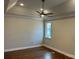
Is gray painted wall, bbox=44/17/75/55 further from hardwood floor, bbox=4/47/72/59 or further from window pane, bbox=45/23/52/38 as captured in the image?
hardwood floor, bbox=4/47/72/59

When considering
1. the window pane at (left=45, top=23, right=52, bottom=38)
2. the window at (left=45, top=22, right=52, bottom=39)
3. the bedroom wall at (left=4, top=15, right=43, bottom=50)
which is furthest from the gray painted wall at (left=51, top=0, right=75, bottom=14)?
the bedroom wall at (left=4, top=15, right=43, bottom=50)

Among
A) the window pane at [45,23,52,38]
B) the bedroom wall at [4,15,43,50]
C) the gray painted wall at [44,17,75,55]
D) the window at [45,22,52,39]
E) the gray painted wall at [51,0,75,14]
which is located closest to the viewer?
the gray painted wall at [51,0,75,14]

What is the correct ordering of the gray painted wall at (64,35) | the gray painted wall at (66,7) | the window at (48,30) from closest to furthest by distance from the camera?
1. the gray painted wall at (66,7)
2. the gray painted wall at (64,35)
3. the window at (48,30)

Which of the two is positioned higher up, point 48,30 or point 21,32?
point 48,30

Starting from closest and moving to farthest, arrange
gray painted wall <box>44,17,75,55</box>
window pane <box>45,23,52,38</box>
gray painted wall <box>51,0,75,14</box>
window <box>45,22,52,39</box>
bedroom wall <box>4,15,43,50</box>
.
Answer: gray painted wall <box>51,0,75,14</box> < gray painted wall <box>44,17,75,55</box> < bedroom wall <box>4,15,43,50</box> < window <box>45,22,52,39</box> < window pane <box>45,23,52,38</box>

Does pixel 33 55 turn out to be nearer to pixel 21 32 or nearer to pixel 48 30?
pixel 21 32

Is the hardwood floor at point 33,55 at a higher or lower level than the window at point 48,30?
lower

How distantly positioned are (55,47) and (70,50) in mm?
1473

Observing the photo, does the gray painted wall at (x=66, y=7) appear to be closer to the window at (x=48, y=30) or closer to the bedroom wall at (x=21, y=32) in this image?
the window at (x=48, y=30)

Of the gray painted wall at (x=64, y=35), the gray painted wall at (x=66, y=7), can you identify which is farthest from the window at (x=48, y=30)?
the gray painted wall at (x=66, y=7)

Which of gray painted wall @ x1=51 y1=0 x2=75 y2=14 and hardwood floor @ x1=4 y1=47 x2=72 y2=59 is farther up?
gray painted wall @ x1=51 y1=0 x2=75 y2=14

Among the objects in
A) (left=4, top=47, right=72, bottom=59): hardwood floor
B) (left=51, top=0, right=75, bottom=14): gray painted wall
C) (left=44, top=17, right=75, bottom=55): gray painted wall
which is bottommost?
(left=4, top=47, right=72, bottom=59): hardwood floor

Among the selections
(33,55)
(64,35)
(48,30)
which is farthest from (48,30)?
(33,55)

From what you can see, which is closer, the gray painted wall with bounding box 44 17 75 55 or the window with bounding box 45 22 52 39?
the gray painted wall with bounding box 44 17 75 55
